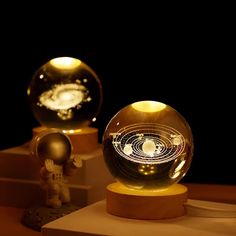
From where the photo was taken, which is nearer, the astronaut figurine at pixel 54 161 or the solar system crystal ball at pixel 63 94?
the astronaut figurine at pixel 54 161

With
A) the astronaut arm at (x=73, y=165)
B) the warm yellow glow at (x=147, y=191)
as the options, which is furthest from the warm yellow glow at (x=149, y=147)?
the astronaut arm at (x=73, y=165)

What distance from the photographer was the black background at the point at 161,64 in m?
2.83

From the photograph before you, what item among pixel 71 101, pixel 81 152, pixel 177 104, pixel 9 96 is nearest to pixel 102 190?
pixel 81 152

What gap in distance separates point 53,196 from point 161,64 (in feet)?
2.73

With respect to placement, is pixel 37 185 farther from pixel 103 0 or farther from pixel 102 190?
pixel 103 0

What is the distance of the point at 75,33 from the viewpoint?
2.94 meters

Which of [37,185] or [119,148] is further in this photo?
[37,185]

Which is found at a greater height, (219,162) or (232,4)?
(232,4)

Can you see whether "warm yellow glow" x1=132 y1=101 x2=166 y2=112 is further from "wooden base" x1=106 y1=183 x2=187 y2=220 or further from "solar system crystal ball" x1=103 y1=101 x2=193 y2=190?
"wooden base" x1=106 y1=183 x2=187 y2=220

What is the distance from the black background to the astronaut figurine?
71cm

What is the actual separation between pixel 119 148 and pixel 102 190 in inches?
24.2

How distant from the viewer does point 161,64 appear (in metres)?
2.87

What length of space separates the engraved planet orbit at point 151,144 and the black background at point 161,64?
0.96m

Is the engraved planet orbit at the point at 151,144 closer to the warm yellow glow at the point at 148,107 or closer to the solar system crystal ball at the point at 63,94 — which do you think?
the warm yellow glow at the point at 148,107
